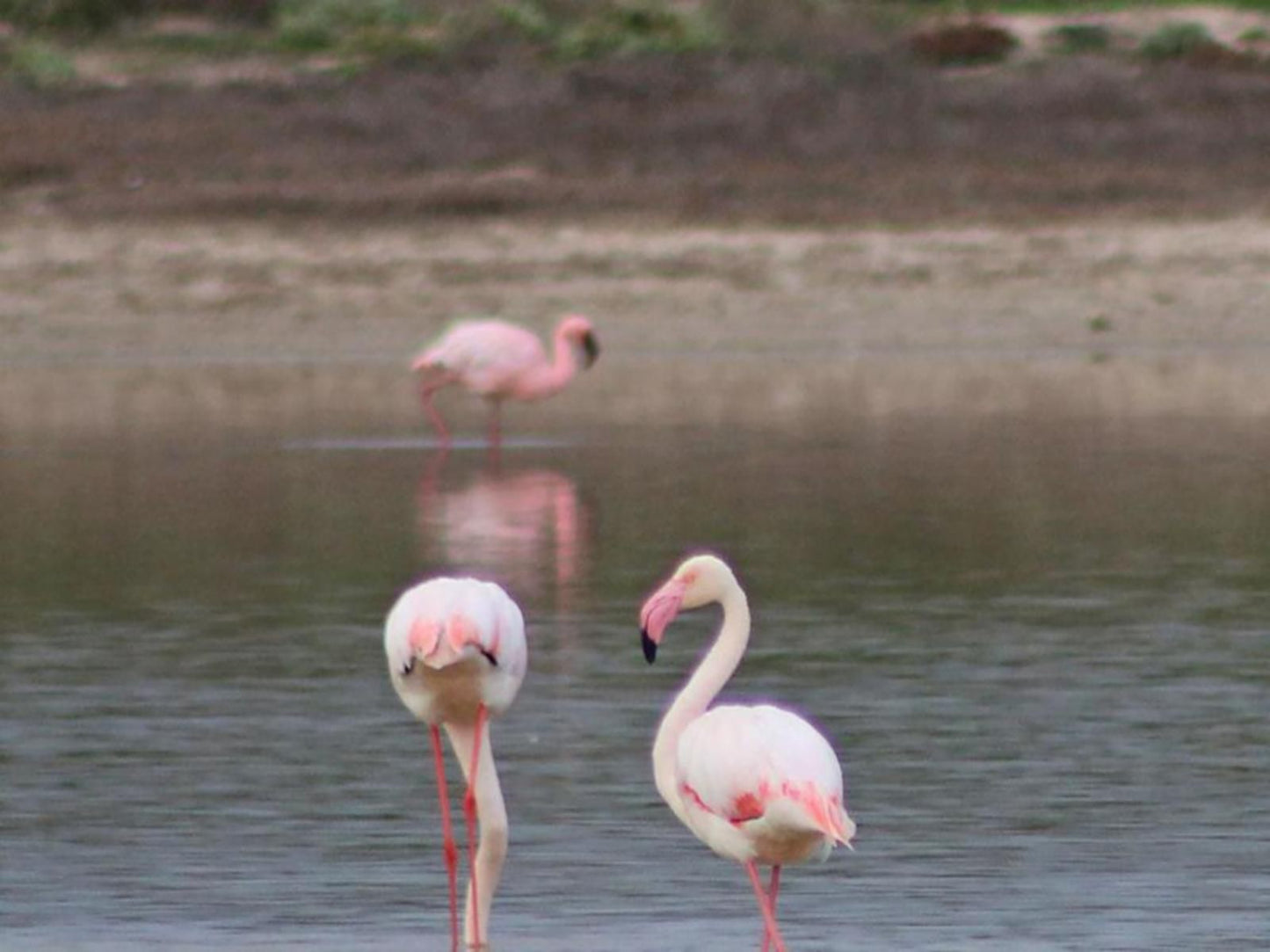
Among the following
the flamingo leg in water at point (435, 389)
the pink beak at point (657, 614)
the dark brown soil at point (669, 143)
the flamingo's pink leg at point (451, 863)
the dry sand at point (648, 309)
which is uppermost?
the pink beak at point (657, 614)

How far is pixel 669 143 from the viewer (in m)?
30.6

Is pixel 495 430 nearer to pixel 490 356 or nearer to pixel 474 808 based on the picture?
pixel 490 356

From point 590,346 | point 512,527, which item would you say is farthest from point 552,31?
point 512,527

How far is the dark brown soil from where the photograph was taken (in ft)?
92.0

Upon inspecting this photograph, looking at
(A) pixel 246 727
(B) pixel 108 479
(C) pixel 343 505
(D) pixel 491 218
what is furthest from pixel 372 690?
(D) pixel 491 218

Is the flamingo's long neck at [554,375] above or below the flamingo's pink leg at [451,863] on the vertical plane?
below

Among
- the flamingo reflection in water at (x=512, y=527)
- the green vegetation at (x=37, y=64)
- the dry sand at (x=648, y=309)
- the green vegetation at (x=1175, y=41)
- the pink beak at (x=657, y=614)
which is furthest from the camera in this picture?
the green vegetation at (x=1175, y=41)

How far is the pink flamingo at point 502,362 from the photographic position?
69.2 feet

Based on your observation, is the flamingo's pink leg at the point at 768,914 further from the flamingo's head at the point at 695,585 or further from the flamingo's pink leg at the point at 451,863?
the flamingo's pink leg at the point at 451,863

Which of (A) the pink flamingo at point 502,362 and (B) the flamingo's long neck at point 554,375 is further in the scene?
(B) the flamingo's long neck at point 554,375

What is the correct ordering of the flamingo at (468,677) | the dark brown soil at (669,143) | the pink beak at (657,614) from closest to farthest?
the pink beak at (657,614)
the flamingo at (468,677)
the dark brown soil at (669,143)

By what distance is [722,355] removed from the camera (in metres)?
25.1

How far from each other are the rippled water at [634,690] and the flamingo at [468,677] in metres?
0.16

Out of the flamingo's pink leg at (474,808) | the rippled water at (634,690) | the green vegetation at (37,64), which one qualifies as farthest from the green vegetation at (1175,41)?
the flamingo's pink leg at (474,808)
